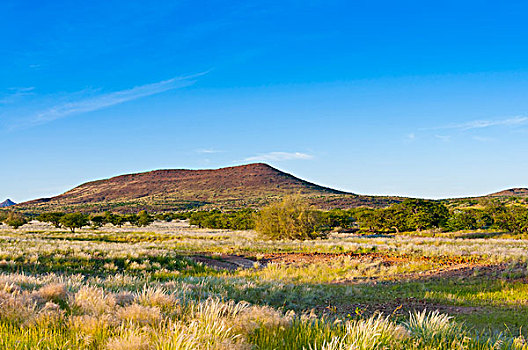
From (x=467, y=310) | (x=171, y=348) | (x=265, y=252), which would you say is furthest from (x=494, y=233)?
(x=171, y=348)

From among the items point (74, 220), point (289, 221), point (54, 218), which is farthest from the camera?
point (54, 218)

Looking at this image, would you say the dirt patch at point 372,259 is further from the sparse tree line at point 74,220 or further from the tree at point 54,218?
the tree at point 54,218

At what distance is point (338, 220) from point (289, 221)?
25636 mm

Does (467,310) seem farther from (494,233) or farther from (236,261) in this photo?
(494,233)

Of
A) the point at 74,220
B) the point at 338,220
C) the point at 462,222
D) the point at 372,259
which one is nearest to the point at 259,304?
the point at 372,259

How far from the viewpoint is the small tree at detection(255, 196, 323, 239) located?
4022cm

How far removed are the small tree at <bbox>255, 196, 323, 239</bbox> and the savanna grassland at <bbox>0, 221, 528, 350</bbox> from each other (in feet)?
48.9

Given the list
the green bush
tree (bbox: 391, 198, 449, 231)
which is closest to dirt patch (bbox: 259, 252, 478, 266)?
tree (bbox: 391, 198, 449, 231)

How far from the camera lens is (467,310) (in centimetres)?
926

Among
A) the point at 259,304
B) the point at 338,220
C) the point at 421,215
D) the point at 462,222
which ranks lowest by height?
the point at 462,222

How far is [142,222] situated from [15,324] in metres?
71.0

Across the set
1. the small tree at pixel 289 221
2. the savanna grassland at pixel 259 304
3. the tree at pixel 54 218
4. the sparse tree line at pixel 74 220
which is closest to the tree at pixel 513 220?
the small tree at pixel 289 221

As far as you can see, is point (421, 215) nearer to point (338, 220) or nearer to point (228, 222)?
point (338, 220)

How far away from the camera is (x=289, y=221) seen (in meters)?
40.5
